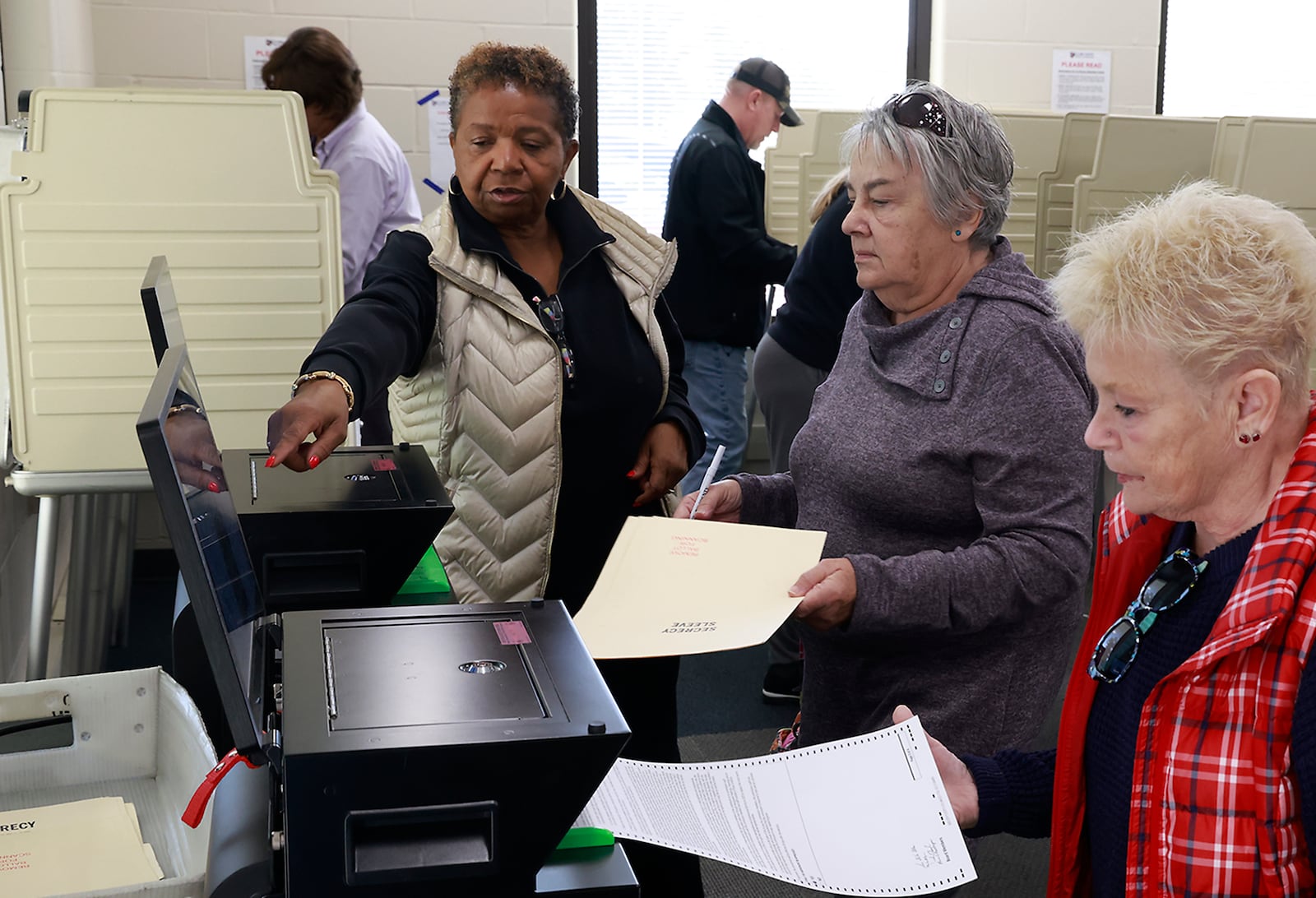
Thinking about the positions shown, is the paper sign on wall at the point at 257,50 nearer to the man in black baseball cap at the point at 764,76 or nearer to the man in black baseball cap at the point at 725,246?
the man in black baseball cap at the point at 725,246

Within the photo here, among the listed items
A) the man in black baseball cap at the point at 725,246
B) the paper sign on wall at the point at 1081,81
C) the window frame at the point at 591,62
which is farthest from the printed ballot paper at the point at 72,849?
the paper sign on wall at the point at 1081,81

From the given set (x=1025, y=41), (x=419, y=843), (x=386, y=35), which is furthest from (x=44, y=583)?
(x=1025, y=41)

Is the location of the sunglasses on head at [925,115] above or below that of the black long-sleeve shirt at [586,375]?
above

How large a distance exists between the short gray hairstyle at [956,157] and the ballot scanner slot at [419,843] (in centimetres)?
86

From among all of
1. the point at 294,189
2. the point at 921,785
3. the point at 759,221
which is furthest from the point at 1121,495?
the point at 759,221

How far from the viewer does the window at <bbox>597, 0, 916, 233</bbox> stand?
4.30 meters

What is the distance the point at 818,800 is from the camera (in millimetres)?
970

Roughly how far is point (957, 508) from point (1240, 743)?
459mm

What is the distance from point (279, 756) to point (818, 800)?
1.52ft

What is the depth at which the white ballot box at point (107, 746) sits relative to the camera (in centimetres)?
109

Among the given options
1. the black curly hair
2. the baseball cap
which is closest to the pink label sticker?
the black curly hair

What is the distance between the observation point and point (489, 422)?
1.55m

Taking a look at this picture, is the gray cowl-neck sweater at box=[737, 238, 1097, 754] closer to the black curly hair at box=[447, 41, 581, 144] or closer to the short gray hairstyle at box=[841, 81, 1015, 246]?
the short gray hairstyle at box=[841, 81, 1015, 246]

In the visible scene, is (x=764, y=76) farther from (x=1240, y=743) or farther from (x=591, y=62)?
(x=1240, y=743)
